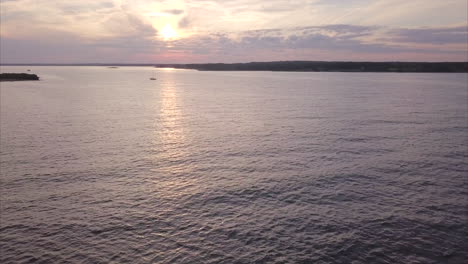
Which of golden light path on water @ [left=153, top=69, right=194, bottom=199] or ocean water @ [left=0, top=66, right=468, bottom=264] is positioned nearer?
ocean water @ [left=0, top=66, right=468, bottom=264]

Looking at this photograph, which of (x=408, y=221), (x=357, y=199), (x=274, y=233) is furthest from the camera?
(x=357, y=199)

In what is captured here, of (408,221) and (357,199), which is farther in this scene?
(357,199)

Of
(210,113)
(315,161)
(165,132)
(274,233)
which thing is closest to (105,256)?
(274,233)

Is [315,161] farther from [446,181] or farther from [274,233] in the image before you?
[274,233]

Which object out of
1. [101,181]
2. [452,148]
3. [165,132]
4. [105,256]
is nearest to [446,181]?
[452,148]

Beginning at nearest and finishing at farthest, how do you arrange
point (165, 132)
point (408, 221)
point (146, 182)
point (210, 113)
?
point (408, 221) < point (146, 182) < point (165, 132) < point (210, 113)

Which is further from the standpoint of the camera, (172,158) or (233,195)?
(172,158)

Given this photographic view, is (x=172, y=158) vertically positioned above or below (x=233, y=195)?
above

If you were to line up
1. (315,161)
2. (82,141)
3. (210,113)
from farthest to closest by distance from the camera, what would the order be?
(210,113)
(82,141)
(315,161)

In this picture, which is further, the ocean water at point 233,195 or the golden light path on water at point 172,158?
the golden light path on water at point 172,158

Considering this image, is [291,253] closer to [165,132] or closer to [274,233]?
[274,233]
